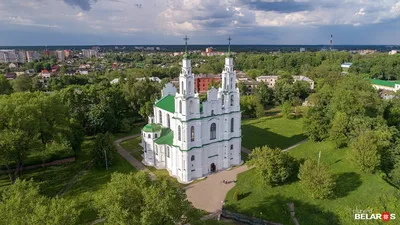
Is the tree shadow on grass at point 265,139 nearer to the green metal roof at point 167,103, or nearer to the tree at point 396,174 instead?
the green metal roof at point 167,103

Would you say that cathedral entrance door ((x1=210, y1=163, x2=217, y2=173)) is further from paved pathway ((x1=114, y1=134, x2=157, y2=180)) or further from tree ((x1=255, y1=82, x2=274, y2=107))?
tree ((x1=255, y1=82, x2=274, y2=107))

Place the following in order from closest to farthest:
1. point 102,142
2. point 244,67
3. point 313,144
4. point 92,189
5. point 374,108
Result: point 92,189 < point 102,142 < point 313,144 < point 374,108 < point 244,67

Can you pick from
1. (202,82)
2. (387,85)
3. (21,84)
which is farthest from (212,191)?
(387,85)

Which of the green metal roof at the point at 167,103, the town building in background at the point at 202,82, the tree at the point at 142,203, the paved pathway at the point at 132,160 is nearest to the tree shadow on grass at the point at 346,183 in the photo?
the tree at the point at 142,203

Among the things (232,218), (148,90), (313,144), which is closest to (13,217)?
(232,218)

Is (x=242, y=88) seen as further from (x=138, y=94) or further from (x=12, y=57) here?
(x=12, y=57)

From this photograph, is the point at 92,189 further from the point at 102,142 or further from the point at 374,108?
the point at 374,108
